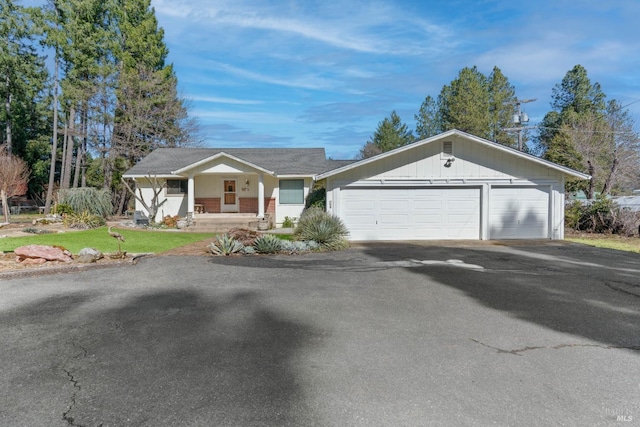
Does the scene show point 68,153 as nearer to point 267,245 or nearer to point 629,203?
point 267,245

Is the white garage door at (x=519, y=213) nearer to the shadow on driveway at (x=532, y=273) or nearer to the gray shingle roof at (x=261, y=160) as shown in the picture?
the shadow on driveway at (x=532, y=273)

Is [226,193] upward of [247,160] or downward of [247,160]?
downward

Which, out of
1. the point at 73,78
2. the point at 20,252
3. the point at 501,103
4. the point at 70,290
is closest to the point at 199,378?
the point at 70,290

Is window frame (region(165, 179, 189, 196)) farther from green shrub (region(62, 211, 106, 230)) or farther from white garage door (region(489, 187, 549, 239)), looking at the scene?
white garage door (region(489, 187, 549, 239))

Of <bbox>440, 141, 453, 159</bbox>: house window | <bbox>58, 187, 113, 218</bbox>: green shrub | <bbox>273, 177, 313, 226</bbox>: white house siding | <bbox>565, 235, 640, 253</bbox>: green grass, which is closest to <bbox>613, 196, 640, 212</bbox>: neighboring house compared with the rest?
<bbox>565, 235, 640, 253</bbox>: green grass

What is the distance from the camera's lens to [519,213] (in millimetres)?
15250

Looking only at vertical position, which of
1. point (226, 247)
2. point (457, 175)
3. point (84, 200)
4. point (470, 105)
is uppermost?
point (470, 105)

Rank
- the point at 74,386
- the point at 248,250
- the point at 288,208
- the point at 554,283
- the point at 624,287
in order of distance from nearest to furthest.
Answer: the point at 74,386 < the point at 624,287 < the point at 554,283 < the point at 248,250 < the point at 288,208

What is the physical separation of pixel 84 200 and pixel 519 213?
22374 mm

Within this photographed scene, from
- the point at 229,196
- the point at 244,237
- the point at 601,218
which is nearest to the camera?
the point at 244,237

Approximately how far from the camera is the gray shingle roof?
67.6 feet

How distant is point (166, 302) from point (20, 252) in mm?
5455

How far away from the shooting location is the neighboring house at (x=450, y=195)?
15031mm

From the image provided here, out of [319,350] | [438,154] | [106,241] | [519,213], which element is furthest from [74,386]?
[519,213]
